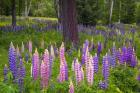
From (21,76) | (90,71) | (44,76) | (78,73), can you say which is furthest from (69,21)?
(21,76)

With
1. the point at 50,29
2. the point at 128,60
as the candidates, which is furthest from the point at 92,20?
the point at 128,60

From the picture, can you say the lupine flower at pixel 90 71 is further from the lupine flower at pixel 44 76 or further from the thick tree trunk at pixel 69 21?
the thick tree trunk at pixel 69 21

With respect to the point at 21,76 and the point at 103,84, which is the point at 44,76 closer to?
the point at 21,76

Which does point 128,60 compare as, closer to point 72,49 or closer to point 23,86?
point 72,49

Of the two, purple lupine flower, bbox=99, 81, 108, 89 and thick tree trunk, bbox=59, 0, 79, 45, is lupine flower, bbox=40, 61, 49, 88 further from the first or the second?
Result: thick tree trunk, bbox=59, 0, 79, 45

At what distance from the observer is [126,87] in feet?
32.7

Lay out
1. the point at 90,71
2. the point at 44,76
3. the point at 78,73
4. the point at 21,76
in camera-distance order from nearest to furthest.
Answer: the point at 21,76 < the point at 44,76 < the point at 78,73 < the point at 90,71

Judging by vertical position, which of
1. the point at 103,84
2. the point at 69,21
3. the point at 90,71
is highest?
the point at 69,21

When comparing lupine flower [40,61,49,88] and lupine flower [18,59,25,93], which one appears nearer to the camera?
lupine flower [18,59,25,93]

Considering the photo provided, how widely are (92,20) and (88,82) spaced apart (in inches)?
917

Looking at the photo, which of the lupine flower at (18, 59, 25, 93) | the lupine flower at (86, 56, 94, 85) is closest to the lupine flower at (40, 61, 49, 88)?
the lupine flower at (18, 59, 25, 93)

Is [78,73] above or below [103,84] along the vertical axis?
above

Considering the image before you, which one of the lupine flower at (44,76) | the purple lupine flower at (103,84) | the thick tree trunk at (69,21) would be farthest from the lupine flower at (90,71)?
the thick tree trunk at (69,21)

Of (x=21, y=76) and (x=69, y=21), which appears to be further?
(x=69, y=21)
